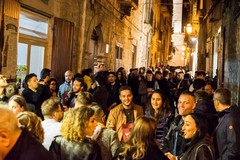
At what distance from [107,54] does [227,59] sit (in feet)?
21.1

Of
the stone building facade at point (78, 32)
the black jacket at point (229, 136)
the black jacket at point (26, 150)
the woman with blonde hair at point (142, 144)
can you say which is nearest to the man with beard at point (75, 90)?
the stone building facade at point (78, 32)

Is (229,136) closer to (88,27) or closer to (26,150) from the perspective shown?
(26,150)

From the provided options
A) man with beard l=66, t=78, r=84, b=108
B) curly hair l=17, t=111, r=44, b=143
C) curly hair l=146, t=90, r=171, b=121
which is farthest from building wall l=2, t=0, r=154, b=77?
curly hair l=17, t=111, r=44, b=143

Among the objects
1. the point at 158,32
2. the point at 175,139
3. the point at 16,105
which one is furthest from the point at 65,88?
the point at 158,32

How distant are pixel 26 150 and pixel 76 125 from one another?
3.75 feet

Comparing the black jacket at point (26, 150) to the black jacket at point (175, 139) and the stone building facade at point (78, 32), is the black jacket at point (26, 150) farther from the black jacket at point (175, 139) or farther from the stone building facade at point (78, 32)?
the stone building facade at point (78, 32)

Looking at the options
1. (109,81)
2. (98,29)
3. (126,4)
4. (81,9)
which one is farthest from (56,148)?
(126,4)

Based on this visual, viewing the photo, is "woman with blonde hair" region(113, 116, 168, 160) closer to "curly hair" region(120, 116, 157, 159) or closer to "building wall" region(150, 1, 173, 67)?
"curly hair" region(120, 116, 157, 159)

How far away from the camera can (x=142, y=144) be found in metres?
3.47

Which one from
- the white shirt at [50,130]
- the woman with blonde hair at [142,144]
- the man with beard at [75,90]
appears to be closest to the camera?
the woman with blonde hair at [142,144]

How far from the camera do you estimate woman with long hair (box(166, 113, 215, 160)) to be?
3.54 meters

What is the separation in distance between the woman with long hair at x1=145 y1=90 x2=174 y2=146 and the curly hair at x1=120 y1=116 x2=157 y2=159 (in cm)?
184

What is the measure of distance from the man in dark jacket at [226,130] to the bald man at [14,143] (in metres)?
2.78

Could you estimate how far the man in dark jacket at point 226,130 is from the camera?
457 cm
